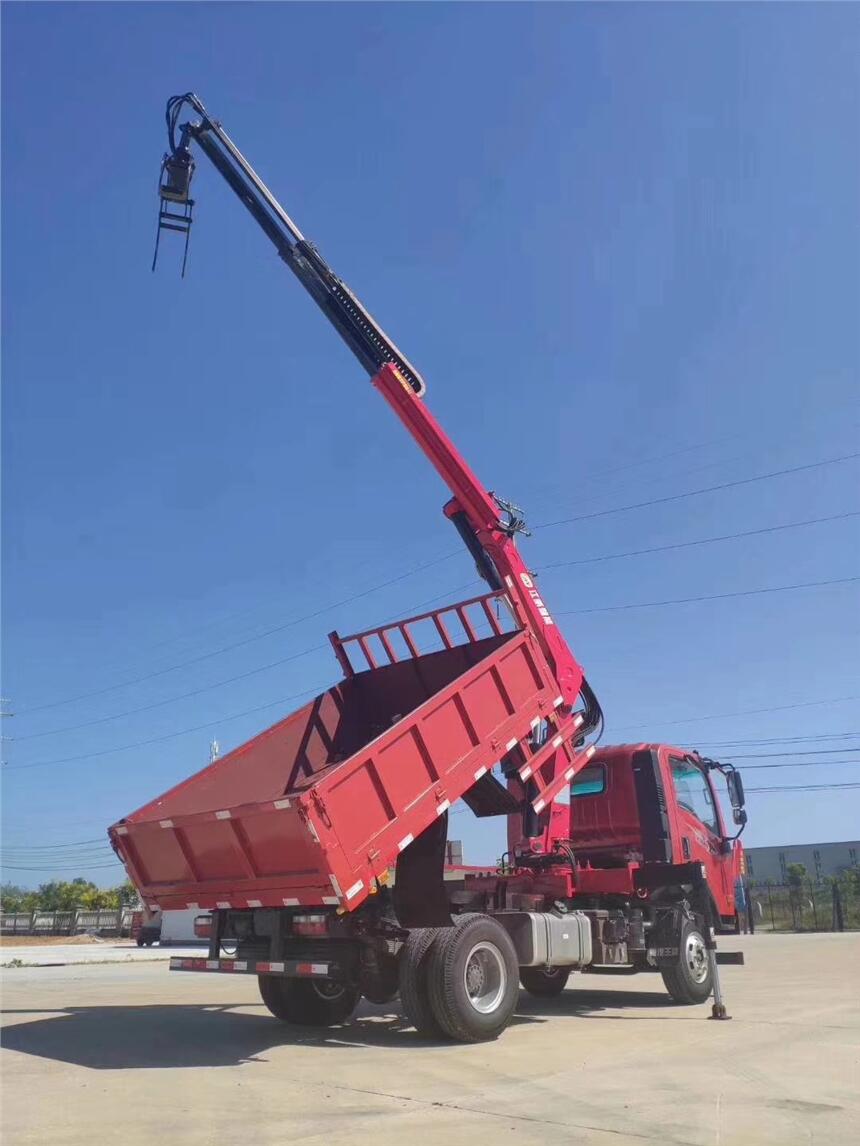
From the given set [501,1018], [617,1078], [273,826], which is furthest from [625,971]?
[273,826]

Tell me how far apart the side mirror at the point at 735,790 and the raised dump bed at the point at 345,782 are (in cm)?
327

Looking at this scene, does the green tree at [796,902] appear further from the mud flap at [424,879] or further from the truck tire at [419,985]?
the truck tire at [419,985]

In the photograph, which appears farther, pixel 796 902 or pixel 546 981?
pixel 796 902

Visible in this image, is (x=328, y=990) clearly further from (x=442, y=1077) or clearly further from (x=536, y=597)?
(x=536, y=597)

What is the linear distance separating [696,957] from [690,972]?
0.88ft

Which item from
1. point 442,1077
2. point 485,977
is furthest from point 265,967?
point 442,1077

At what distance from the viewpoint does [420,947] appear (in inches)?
328

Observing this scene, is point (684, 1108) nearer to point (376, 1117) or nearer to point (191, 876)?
point (376, 1117)

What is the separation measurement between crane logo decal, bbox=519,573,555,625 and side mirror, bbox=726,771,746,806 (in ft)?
10.9

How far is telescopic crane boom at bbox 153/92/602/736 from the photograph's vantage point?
12.2 m

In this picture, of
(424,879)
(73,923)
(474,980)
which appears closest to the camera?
(474,980)

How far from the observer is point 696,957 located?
1127 centimetres

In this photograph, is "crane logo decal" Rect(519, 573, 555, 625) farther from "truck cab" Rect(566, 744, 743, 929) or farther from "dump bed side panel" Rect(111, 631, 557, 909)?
"truck cab" Rect(566, 744, 743, 929)

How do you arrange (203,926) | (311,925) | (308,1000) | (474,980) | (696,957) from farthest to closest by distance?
(696,957), (308,1000), (203,926), (474,980), (311,925)
